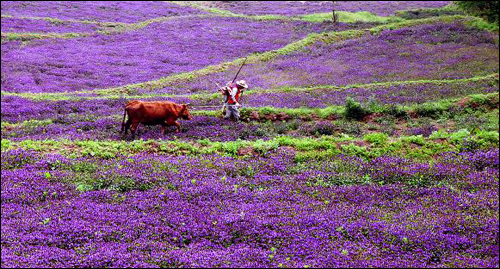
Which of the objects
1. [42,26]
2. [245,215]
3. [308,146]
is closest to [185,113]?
[308,146]

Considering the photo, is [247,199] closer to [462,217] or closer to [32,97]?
[462,217]

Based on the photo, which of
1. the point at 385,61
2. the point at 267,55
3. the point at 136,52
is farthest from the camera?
the point at 136,52

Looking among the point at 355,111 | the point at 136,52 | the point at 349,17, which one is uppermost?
the point at 349,17

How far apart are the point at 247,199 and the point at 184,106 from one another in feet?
29.7

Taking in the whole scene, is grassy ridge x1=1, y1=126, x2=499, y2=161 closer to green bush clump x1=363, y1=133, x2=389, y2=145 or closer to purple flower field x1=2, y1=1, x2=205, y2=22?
green bush clump x1=363, y1=133, x2=389, y2=145

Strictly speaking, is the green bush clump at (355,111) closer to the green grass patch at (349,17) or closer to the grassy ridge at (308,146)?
the grassy ridge at (308,146)

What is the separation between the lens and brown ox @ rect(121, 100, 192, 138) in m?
15.9

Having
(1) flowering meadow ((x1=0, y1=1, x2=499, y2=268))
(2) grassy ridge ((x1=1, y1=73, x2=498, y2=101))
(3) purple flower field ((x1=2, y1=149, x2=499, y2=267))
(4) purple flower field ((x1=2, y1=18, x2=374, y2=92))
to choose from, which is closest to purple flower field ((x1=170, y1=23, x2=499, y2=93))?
(1) flowering meadow ((x1=0, y1=1, x2=499, y2=268))

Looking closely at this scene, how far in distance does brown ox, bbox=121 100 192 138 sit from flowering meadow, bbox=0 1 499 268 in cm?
53

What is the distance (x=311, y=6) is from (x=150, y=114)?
58.7 m

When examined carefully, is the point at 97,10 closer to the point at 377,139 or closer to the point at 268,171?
the point at 377,139

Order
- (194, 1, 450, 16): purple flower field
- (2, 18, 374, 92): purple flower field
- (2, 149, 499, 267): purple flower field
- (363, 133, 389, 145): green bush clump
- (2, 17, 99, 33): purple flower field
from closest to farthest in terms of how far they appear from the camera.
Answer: (2, 149, 499, 267): purple flower field → (363, 133, 389, 145): green bush clump → (2, 18, 374, 92): purple flower field → (2, 17, 99, 33): purple flower field → (194, 1, 450, 16): purple flower field

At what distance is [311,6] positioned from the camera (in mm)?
68875

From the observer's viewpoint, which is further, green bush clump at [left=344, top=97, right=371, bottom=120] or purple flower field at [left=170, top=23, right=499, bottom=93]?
purple flower field at [left=170, top=23, right=499, bottom=93]
